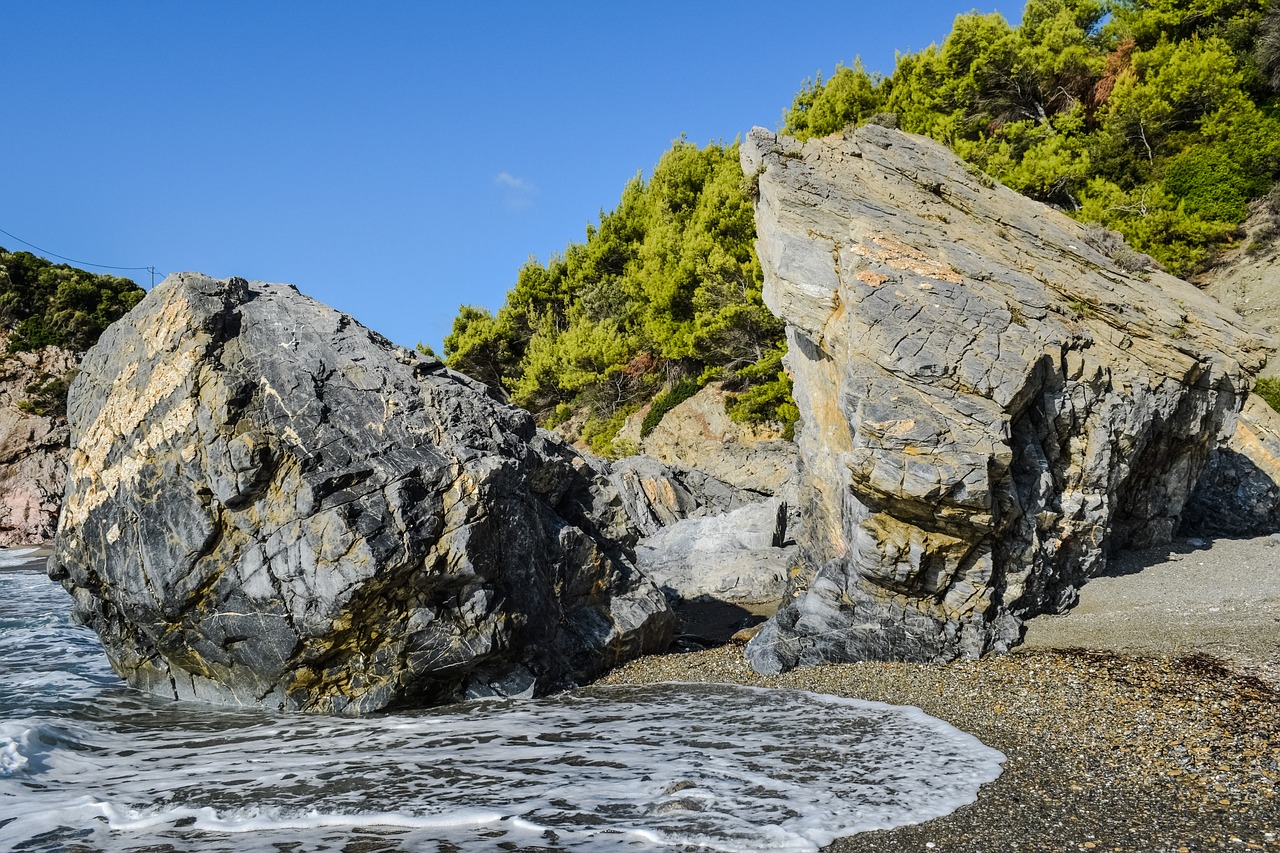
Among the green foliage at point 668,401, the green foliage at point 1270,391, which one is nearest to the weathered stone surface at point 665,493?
the green foliage at point 668,401

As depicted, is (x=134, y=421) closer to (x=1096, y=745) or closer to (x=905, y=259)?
(x=905, y=259)

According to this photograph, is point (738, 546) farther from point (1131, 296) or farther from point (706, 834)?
point (706, 834)

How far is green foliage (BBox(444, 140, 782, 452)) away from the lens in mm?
31234

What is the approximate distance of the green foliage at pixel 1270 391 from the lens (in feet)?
65.8

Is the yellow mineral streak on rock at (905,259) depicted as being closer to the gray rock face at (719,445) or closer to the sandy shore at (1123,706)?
the sandy shore at (1123,706)

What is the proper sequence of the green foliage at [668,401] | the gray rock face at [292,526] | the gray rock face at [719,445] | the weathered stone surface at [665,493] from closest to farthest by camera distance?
the gray rock face at [292,526], the weathered stone surface at [665,493], the gray rock face at [719,445], the green foliage at [668,401]

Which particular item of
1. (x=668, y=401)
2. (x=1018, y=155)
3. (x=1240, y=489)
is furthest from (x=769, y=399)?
(x=1240, y=489)

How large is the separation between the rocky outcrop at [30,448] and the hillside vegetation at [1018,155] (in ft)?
76.0

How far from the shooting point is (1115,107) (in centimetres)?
2889

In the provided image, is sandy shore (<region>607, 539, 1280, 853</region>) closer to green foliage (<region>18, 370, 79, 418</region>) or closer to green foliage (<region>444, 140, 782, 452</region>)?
green foliage (<region>444, 140, 782, 452</region>)

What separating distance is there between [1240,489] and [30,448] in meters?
46.1

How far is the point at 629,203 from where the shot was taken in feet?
140

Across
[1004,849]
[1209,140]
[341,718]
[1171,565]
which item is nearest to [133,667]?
[341,718]

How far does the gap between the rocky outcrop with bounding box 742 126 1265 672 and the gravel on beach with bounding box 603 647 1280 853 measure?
1.12 metres
